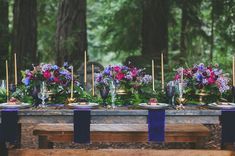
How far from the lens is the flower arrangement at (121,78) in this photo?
5.61 metres

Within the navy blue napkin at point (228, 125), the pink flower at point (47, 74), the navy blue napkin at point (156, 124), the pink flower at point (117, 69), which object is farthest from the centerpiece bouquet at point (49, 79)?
the navy blue napkin at point (228, 125)

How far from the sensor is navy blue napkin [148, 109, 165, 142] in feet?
16.9

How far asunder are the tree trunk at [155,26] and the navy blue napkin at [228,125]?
26.9ft

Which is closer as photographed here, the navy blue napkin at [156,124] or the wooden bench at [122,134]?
the navy blue napkin at [156,124]

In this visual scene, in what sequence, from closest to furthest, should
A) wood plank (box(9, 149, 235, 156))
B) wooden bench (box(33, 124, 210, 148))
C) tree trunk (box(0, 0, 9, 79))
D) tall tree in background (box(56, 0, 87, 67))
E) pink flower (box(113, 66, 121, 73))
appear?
wood plank (box(9, 149, 235, 156)) → pink flower (box(113, 66, 121, 73)) → wooden bench (box(33, 124, 210, 148)) → tall tree in background (box(56, 0, 87, 67)) → tree trunk (box(0, 0, 9, 79))

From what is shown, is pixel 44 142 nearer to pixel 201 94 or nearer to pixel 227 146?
pixel 201 94

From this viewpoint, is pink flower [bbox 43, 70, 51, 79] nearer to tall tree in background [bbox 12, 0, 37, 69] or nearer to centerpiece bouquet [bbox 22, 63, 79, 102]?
centerpiece bouquet [bbox 22, 63, 79, 102]

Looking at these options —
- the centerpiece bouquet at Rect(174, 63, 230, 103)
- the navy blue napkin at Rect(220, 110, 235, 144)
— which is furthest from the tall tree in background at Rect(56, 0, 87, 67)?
the navy blue napkin at Rect(220, 110, 235, 144)

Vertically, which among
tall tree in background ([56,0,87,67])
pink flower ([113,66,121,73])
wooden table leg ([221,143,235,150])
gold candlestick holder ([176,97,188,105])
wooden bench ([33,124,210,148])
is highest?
tall tree in background ([56,0,87,67])

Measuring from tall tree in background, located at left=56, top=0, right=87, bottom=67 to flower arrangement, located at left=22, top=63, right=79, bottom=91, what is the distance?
579 centimetres

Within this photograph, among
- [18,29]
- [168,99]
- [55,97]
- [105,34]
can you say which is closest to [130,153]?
[168,99]

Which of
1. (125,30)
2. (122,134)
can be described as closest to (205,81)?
(122,134)

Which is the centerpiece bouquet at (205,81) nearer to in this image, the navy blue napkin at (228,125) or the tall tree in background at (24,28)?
the navy blue napkin at (228,125)

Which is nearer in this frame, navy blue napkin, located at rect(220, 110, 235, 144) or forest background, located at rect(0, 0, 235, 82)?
navy blue napkin, located at rect(220, 110, 235, 144)
